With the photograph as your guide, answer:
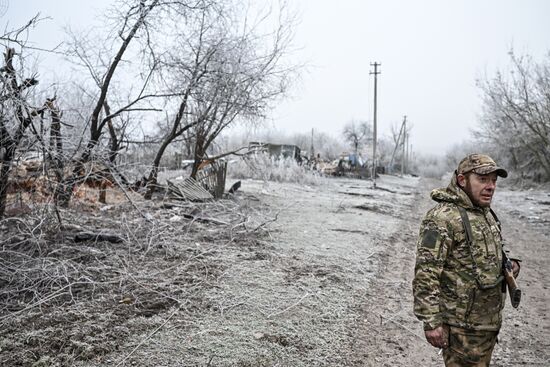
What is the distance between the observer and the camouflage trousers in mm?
2254

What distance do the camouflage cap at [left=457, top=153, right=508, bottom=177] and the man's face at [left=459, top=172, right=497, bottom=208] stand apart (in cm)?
3

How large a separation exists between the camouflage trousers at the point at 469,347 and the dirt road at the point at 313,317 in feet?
3.53

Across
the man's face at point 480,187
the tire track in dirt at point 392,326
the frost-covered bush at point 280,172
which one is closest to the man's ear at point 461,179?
the man's face at point 480,187

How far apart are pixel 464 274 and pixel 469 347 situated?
40cm

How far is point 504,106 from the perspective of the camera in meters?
22.6

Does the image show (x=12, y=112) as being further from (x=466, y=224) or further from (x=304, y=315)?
(x=466, y=224)

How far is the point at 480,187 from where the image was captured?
231 centimetres

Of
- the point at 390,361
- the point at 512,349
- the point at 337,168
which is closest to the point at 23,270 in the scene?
the point at 390,361

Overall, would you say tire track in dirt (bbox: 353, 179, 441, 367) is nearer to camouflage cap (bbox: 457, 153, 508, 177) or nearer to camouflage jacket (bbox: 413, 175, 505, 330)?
camouflage jacket (bbox: 413, 175, 505, 330)

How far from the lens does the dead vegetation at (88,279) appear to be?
10.1 ft

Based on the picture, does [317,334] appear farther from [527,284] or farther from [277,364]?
[527,284]

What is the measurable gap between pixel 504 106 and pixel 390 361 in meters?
23.5

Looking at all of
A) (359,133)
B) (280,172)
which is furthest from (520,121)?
(359,133)

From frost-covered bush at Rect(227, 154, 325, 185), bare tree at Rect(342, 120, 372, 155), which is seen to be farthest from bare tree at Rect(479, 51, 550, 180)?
bare tree at Rect(342, 120, 372, 155)
